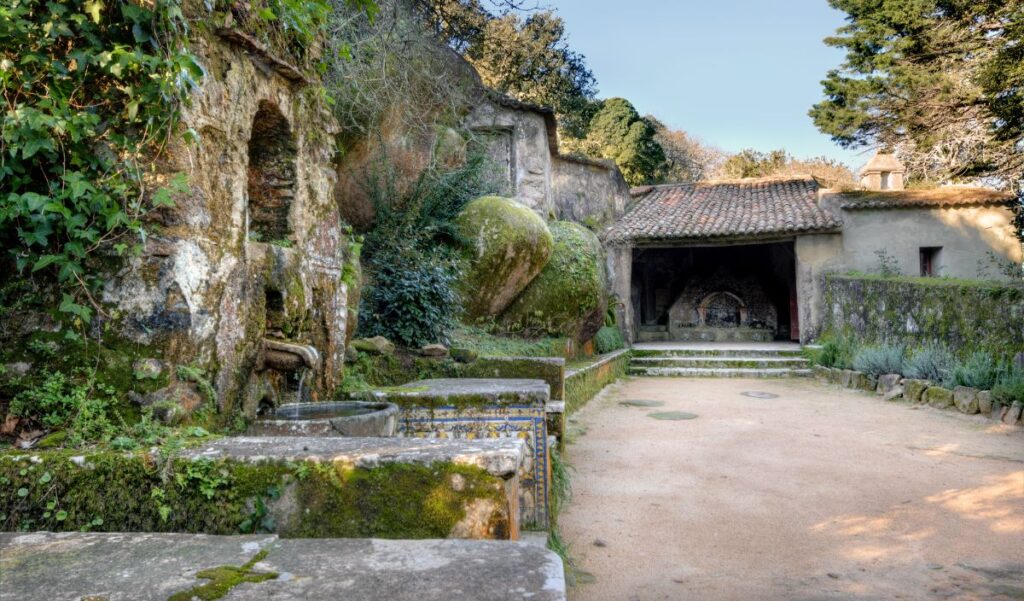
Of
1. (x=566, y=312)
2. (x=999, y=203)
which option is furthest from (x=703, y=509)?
(x=999, y=203)

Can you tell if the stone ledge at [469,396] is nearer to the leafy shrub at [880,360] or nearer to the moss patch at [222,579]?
the moss patch at [222,579]

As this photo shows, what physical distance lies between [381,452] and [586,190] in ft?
53.9

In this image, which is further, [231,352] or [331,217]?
[331,217]

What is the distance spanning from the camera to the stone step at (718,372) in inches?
570

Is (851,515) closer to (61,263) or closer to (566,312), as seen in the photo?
(61,263)

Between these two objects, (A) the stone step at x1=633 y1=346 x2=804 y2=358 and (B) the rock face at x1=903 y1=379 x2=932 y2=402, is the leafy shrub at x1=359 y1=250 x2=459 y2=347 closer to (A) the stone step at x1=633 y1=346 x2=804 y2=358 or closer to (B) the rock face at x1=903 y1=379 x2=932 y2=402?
(B) the rock face at x1=903 y1=379 x2=932 y2=402

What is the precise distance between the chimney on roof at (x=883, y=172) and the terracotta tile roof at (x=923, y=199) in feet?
3.90

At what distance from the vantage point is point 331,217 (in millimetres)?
5219

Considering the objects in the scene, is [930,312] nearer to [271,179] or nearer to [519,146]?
[519,146]

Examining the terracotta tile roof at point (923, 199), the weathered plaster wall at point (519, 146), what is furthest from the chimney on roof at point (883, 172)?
the weathered plaster wall at point (519, 146)

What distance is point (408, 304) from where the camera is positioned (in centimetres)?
727

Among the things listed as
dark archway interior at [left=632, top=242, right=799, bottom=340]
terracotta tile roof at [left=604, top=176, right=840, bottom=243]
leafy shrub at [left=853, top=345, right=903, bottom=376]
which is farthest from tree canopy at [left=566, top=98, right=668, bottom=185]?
leafy shrub at [left=853, top=345, right=903, bottom=376]

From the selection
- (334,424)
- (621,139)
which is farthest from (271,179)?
(621,139)

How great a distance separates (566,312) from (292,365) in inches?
311
